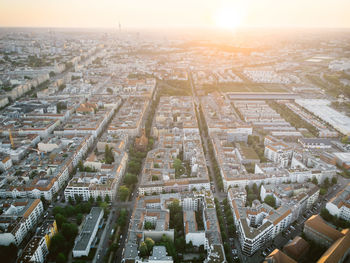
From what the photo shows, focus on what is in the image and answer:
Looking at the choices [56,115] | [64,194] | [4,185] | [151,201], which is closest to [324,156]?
[151,201]

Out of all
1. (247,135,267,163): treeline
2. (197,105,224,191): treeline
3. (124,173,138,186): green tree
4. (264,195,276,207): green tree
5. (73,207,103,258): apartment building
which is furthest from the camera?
(247,135,267,163): treeline

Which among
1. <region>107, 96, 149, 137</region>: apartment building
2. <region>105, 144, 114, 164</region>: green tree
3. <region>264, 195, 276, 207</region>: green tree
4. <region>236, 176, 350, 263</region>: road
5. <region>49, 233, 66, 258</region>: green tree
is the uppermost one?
<region>107, 96, 149, 137</region>: apartment building

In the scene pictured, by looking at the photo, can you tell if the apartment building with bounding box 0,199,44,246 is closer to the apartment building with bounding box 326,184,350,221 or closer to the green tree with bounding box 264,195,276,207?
the green tree with bounding box 264,195,276,207

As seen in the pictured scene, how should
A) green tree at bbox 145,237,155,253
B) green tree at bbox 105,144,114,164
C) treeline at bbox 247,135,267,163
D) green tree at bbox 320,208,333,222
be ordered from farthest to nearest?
treeline at bbox 247,135,267,163 → green tree at bbox 105,144,114,164 → green tree at bbox 320,208,333,222 → green tree at bbox 145,237,155,253

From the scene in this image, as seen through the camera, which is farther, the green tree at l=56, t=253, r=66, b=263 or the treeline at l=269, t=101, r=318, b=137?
the treeline at l=269, t=101, r=318, b=137

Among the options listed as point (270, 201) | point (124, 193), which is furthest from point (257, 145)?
point (124, 193)

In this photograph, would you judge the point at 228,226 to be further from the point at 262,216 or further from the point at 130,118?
the point at 130,118

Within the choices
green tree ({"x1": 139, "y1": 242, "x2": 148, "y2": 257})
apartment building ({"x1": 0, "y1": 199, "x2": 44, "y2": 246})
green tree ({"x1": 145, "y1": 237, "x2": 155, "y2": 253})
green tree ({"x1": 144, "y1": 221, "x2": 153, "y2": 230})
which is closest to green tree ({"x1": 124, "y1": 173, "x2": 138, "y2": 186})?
green tree ({"x1": 144, "y1": 221, "x2": 153, "y2": 230})

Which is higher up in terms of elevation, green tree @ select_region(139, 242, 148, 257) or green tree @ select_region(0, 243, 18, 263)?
Result: green tree @ select_region(139, 242, 148, 257)

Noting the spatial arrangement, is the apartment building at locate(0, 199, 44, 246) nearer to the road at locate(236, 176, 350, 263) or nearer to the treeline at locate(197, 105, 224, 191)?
the road at locate(236, 176, 350, 263)

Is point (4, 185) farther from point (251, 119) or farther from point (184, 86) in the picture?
point (184, 86)

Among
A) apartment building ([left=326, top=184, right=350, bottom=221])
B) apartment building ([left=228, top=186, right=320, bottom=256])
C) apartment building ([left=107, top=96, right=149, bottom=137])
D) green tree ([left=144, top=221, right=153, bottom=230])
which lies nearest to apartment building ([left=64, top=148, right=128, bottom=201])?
green tree ([left=144, top=221, right=153, bottom=230])
